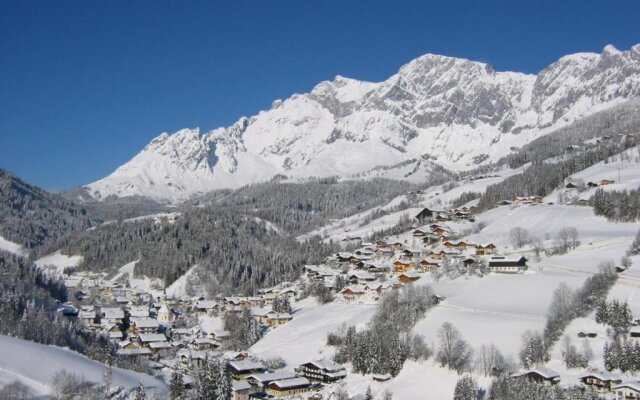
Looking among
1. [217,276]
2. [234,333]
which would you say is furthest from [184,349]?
[217,276]

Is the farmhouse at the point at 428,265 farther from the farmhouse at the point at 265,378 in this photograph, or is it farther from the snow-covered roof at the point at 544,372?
the snow-covered roof at the point at 544,372

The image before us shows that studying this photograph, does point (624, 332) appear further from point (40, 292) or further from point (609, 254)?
point (40, 292)

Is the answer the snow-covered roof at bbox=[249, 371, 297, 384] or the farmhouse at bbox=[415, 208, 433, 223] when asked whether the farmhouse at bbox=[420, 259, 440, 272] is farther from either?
the farmhouse at bbox=[415, 208, 433, 223]

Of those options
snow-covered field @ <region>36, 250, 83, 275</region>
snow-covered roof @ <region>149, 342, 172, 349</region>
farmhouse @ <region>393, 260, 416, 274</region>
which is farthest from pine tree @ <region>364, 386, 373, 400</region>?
snow-covered field @ <region>36, 250, 83, 275</region>

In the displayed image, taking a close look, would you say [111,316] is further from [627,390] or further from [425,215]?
[425,215]

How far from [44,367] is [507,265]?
181ft

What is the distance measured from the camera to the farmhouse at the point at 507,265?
84.4 meters

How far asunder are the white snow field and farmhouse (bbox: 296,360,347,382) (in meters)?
14.0

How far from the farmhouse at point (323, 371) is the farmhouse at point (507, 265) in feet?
92.9

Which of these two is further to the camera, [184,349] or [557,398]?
[184,349]

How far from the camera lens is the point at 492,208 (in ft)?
467

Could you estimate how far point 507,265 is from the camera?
280 ft

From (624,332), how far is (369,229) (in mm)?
119295

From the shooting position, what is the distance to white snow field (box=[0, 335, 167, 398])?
2235 inches
